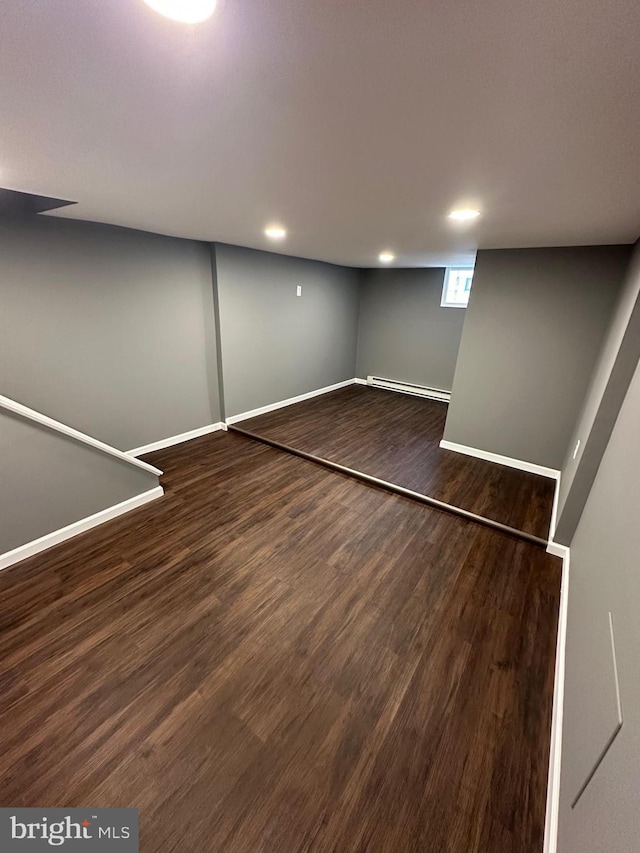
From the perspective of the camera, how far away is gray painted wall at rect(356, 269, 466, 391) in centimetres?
562

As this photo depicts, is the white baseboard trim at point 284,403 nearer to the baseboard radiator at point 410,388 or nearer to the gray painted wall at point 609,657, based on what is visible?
the baseboard radiator at point 410,388

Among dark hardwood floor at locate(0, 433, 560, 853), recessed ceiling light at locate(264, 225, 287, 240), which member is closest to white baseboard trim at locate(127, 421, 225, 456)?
dark hardwood floor at locate(0, 433, 560, 853)

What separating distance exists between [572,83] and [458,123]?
0.96 feet

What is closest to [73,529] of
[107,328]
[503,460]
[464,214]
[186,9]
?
[107,328]

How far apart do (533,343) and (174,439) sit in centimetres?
406

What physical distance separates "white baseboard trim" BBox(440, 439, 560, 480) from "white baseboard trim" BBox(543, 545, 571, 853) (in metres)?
1.70

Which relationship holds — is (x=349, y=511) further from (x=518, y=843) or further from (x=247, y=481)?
(x=518, y=843)

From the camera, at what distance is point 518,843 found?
3.71 feet

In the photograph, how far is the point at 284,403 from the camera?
5309 millimetres

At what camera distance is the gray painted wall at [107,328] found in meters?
2.61

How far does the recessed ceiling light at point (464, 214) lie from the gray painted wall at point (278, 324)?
2.69 metres

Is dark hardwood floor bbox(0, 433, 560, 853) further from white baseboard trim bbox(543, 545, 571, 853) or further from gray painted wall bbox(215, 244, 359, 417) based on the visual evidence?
gray painted wall bbox(215, 244, 359, 417)

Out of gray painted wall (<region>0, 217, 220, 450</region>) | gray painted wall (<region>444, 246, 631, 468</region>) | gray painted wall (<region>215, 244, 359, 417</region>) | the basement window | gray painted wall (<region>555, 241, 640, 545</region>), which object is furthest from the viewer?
the basement window

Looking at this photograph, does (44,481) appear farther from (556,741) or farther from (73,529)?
(556,741)
